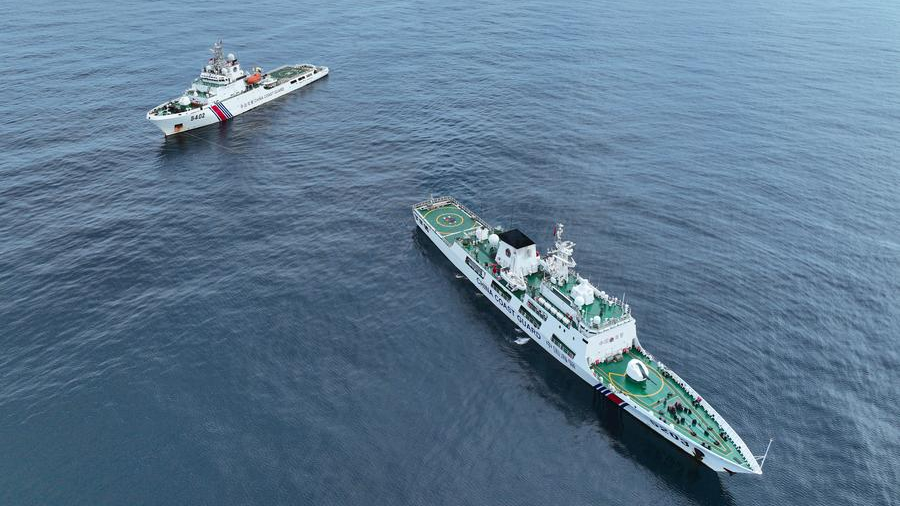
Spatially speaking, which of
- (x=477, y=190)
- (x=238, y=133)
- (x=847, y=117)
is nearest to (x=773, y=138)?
(x=847, y=117)

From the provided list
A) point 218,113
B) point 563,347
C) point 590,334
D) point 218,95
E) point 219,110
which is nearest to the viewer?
point 590,334

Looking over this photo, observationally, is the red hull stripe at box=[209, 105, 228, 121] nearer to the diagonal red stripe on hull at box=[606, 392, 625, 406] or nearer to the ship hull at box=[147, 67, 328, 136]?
the ship hull at box=[147, 67, 328, 136]

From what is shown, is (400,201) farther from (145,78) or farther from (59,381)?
(145,78)

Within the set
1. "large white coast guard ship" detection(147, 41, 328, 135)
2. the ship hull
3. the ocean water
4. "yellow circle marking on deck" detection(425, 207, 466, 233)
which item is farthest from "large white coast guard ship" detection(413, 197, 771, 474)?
"large white coast guard ship" detection(147, 41, 328, 135)

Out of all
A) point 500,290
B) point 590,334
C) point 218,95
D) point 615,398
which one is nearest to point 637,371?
point 615,398

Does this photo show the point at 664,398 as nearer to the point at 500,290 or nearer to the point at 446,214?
the point at 500,290

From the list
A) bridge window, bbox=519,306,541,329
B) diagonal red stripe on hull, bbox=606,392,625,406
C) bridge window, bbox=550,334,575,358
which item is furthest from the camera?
bridge window, bbox=519,306,541,329

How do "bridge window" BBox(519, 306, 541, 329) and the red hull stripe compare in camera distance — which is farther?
the red hull stripe
